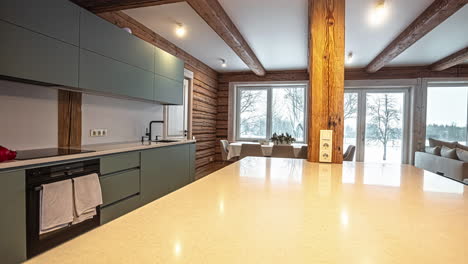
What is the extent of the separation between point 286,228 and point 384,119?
21.7 feet

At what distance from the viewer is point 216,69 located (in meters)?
6.48

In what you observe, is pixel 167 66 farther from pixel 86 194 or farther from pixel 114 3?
pixel 86 194

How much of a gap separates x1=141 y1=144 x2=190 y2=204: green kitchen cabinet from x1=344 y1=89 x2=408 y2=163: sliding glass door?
4.16 m

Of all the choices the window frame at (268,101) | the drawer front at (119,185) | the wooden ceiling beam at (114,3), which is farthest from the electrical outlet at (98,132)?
the window frame at (268,101)

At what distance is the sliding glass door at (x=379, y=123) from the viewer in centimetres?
602

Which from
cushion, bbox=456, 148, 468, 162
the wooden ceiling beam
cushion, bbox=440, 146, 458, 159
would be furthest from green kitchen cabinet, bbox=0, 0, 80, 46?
cushion, bbox=440, 146, 458, 159

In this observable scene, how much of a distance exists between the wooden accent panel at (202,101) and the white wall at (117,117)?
1.14 m

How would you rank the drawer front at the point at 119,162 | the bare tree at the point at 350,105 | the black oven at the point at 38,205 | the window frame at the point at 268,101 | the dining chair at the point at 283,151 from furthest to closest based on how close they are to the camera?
the window frame at the point at 268,101
the bare tree at the point at 350,105
the dining chair at the point at 283,151
the drawer front at the point at 119,162
the black oven at the point at 38,205

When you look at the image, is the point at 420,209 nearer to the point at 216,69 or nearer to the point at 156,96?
the point at 156,96

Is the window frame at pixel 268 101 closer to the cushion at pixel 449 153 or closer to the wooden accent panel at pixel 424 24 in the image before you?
the wooden accent panel at pixel 424 24

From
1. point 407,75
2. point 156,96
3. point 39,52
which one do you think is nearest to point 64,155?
point 39,52

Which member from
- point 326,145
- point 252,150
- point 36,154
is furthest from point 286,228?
point 252,150

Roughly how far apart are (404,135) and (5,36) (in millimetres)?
7186

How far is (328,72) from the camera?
5.00 ft
